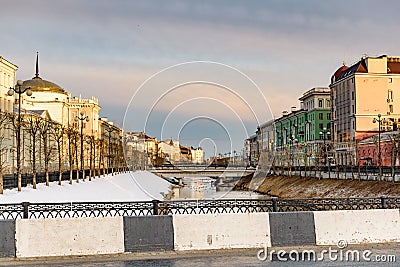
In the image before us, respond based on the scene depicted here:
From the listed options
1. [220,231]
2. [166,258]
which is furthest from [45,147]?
[166,258]

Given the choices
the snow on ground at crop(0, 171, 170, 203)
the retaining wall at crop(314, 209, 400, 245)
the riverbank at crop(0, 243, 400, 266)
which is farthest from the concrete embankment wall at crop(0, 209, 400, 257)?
the snow on ground at crop(0, 171, 170, 203)

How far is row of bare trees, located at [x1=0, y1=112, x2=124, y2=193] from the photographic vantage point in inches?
2040

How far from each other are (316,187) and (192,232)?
52.5 m

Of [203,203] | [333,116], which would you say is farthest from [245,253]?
[333,116]

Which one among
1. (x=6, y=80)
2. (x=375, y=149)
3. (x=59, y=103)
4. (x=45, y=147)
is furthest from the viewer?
(x=59, y=103)

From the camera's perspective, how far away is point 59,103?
10450 cm

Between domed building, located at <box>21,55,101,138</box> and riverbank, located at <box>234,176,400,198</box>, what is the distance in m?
40.3

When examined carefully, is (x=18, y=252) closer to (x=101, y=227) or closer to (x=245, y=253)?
(x=101, y=227)

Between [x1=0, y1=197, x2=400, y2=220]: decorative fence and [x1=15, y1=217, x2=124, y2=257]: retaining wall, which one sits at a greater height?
[x1=0, y1=197, x2=400, y2=220]: decorative fence

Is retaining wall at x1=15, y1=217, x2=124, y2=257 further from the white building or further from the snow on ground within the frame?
the white building

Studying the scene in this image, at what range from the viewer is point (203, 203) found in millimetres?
14922

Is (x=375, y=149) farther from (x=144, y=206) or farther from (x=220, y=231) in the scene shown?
(x=220, y=231)

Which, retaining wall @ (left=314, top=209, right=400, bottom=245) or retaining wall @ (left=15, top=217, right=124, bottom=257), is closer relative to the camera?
retaining wall @ (left=15, top=217, right=124, bottom=257)

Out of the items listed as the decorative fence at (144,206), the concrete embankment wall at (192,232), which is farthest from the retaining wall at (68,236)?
the decorative fence at (144,206)
